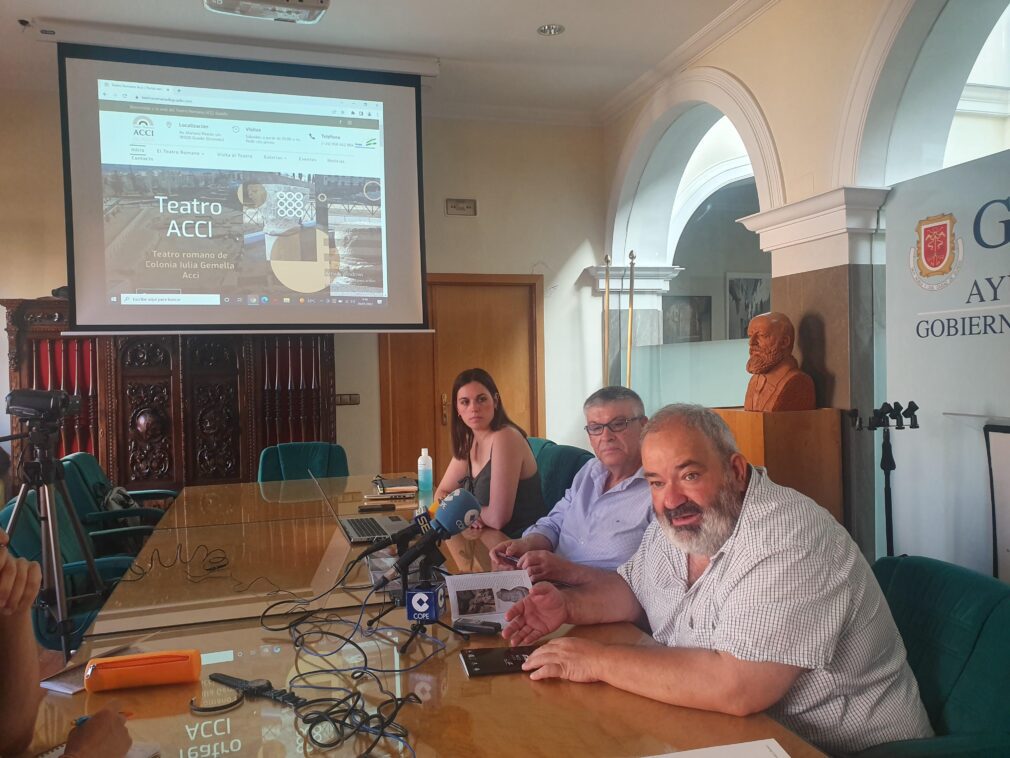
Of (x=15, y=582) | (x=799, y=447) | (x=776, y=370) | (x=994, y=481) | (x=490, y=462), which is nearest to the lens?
(x=15, y=582)

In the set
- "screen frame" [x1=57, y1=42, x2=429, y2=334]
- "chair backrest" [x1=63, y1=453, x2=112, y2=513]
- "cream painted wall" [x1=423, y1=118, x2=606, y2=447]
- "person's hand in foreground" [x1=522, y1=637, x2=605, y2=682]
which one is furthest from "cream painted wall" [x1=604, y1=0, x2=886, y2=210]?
"chair backrest" [x1=63, y1=453, x2=112, y2=513]

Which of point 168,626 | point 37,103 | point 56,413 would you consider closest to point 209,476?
point 56,413

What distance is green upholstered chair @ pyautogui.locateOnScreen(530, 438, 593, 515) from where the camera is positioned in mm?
3145

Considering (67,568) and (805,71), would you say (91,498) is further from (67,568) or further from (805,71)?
(805,71)

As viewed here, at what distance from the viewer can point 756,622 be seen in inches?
46.3

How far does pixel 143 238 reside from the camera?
13.8 feet

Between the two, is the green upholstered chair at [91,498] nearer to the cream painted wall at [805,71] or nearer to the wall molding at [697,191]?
the cream painted wall at [805,71]

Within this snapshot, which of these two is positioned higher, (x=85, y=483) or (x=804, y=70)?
(x=804, y=70)

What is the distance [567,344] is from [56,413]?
12.5 ft

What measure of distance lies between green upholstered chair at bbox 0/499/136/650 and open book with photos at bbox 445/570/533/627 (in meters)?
1.32

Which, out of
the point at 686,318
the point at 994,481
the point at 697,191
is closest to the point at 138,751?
the point at 994,481

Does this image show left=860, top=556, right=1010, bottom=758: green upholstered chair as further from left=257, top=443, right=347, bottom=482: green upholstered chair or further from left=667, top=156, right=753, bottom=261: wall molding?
left=667, top=156, right=753, bottom=261: wall molding

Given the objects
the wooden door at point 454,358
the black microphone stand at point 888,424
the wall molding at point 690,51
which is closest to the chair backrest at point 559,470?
the black microphone stand at point 888,424

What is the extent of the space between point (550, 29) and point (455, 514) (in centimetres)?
335
